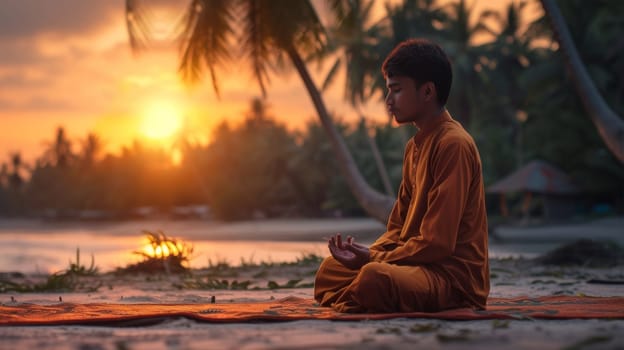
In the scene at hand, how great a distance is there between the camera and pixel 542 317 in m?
3.61

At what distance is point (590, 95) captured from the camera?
363 inches

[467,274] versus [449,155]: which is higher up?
[449,155]

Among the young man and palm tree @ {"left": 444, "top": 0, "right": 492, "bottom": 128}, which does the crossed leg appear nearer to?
the young man

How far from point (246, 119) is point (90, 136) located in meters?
17.2

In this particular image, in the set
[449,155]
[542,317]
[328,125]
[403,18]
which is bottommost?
[542,317]

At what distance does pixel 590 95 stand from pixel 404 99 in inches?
234

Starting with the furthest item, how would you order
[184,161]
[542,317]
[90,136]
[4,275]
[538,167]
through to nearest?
[90,136]
[184,161]
[538,167]
[4,275]
[542,317]

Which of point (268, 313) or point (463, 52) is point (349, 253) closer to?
point (268, 313)

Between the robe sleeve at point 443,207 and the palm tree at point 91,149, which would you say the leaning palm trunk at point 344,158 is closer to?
the robe sleeve at point 443,207

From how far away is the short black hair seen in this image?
3.91 metres

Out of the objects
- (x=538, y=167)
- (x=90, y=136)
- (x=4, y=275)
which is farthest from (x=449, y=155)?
(x=90, y=136)

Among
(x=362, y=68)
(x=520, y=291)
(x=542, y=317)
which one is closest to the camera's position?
(x=542, y=317)

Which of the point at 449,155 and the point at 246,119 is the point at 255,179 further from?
the point at 449,155

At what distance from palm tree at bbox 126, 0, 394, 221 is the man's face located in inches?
271
